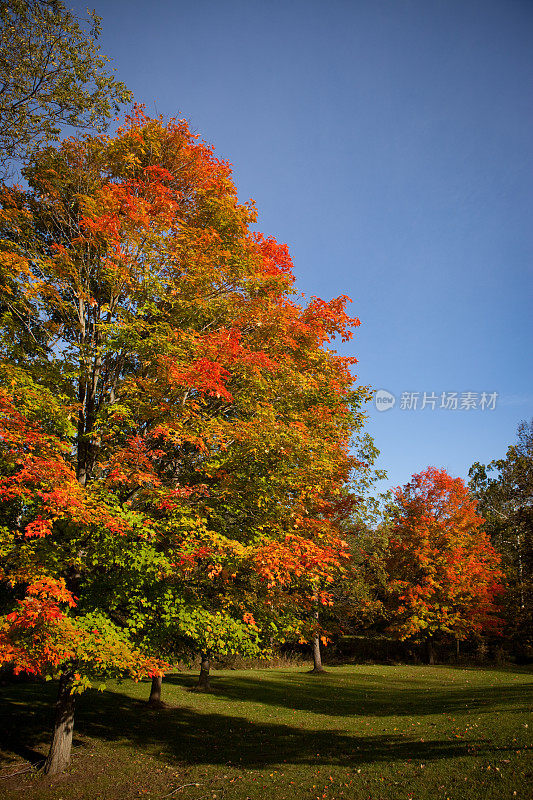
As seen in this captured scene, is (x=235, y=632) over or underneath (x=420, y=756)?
over

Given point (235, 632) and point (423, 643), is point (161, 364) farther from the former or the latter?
point (423, 643)

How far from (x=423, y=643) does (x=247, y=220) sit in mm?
40285

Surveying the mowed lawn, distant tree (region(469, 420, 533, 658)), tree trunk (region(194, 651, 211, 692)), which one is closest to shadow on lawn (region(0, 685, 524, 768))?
the mowed lawn

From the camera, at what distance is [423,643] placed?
3941 cm

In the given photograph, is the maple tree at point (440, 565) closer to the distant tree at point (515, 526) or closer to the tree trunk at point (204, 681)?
the distant tree at point (515, 526)

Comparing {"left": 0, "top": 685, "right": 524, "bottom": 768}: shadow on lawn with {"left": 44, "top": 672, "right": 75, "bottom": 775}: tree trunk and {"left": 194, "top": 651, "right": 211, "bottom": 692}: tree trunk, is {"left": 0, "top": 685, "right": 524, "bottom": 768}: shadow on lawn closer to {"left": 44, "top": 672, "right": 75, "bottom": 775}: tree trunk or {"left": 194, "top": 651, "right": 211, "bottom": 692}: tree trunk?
{"left": 44, "top": 672, "right": 75, "bottom": 775}: tree trunk

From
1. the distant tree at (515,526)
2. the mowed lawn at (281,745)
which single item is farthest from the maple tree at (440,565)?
the mowed lawn at (281,745)

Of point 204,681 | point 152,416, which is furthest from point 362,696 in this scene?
point 152,416

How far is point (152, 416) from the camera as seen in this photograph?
9.42m

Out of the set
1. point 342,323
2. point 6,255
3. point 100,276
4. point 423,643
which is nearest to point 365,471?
point 342,323

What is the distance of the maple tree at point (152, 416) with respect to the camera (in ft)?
26.1

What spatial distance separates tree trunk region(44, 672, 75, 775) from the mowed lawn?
34cm

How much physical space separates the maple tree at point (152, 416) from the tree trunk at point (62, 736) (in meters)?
0.13

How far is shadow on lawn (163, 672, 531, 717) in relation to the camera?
16.6 metres
